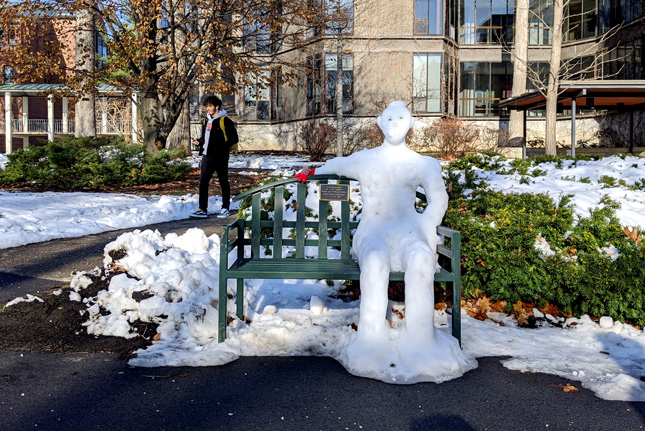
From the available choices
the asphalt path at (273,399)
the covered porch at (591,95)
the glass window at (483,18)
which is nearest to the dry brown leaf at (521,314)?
the asphalt path at (273,399)

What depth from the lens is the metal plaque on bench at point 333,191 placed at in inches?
193

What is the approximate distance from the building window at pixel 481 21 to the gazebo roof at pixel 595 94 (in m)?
12.4

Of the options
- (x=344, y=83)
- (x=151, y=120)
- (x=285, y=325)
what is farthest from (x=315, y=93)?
(x=285, y=325)

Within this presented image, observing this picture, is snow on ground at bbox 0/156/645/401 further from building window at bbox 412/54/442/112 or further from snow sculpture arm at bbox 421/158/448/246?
building window at bbox 412/54/442/112

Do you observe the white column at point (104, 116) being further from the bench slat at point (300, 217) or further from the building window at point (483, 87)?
the bench slat at point (300, 217)

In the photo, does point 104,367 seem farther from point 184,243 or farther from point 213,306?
point 184,243

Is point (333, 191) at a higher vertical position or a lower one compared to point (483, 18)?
lower

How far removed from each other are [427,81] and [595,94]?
1266 centimetres

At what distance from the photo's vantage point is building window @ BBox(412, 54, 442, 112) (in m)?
29.8

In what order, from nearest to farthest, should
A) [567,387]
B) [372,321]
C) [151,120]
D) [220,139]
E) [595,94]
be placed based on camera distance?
[567,387] < [372,321] < [220,139] < [151,120] < [595,94]

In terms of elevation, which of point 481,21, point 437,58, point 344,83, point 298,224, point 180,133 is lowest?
point 298,224

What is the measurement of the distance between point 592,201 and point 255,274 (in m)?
3.70

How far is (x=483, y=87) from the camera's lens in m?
32.9

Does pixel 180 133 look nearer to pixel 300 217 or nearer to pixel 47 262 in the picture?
pixel 47 262
